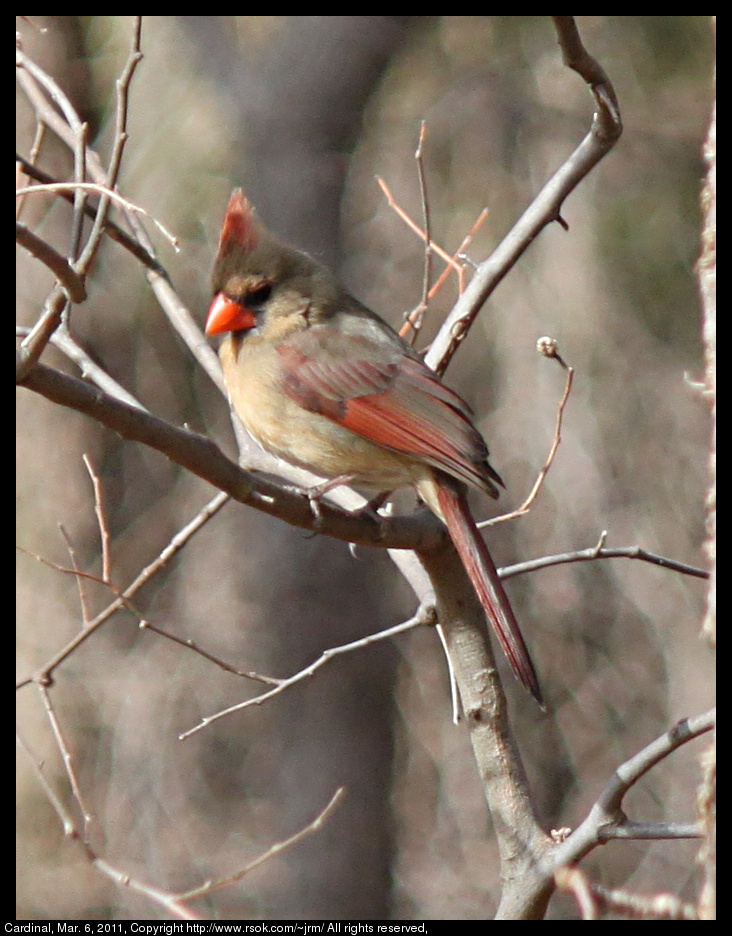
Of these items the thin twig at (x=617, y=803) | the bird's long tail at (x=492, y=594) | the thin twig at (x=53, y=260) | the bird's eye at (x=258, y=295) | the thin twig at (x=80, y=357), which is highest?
the bird's eye at (x=258, y=295)

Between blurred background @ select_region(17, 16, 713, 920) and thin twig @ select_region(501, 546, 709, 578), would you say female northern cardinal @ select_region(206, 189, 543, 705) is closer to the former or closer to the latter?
thin twig @ select_region(501, 546, 709, 578)

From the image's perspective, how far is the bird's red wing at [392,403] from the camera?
2645mm

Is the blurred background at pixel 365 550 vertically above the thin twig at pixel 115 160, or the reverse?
the blurred background at pixel 365 550

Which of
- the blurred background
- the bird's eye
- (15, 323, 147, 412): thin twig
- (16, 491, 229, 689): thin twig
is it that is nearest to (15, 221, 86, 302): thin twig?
(16, 491, 229, 689): thin twig

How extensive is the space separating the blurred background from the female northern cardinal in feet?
8.83

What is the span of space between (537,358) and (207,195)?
6.83ft

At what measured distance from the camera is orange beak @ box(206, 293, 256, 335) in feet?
9.53

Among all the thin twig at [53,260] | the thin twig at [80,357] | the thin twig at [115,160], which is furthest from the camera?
the thin twig at [80,357]

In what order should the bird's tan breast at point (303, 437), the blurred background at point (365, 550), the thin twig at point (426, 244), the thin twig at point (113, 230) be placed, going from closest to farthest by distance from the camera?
the thin twig at point (113, 230) → the thin twig at point (426, 244) → the bird's tan breast at point (303, 437) → the blurred background at point (365, 550)

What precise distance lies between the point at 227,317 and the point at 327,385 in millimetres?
340

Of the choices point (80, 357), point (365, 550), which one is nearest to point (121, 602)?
point (80, 357)

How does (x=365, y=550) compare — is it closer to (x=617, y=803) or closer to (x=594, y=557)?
(x=594, y=557)

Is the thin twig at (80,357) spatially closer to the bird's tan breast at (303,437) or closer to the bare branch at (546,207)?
the bird's tan breast at (303,437)

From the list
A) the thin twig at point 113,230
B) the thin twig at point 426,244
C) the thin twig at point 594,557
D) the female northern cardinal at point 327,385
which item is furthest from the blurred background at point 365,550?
the thin twig at point 594,557
